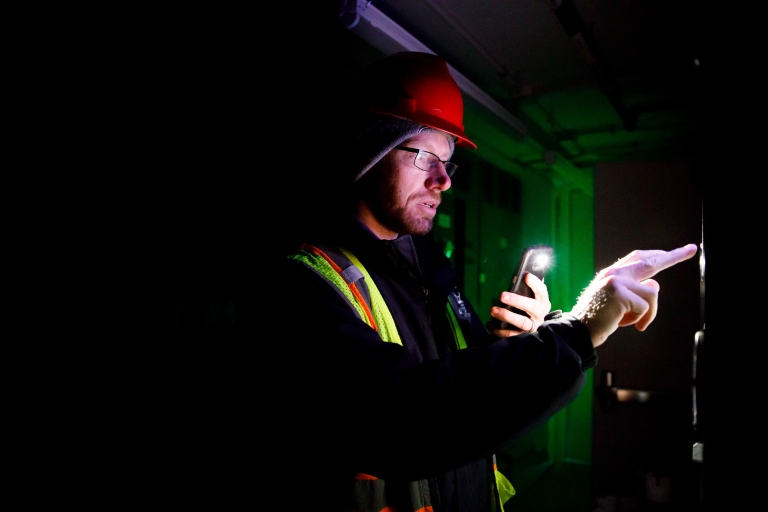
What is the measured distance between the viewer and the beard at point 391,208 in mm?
1512

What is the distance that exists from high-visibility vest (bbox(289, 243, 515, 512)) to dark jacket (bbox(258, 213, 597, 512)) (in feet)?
0.11

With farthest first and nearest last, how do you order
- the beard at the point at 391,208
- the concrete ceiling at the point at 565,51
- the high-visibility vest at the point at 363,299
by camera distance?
the concrete ceiling at the point at 565,51, the beard at the point at 391,208, the high-visibility vest at the point at 363,299

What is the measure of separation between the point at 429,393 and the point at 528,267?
2.43 feet

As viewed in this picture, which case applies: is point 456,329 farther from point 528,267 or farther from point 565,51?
point 565,51

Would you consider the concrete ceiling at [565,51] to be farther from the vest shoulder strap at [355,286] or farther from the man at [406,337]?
the vest shoulder strap at [355,286]

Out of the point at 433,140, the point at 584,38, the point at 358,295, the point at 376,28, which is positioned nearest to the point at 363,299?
the point at 358,295

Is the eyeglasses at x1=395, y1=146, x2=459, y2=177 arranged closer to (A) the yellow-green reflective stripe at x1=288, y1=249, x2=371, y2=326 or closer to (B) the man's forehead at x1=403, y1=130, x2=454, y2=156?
(B) the man's forehead at x1=403, y1=130, x2=454, y2=156

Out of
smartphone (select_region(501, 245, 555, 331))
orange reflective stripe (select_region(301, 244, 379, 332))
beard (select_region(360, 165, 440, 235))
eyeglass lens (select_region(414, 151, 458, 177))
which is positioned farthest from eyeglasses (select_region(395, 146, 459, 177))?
orange reflective stripe (select_region(301, 244, 379, 332))

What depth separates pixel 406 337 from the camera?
4.09 feet

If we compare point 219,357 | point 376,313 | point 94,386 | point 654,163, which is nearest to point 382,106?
point 376,313

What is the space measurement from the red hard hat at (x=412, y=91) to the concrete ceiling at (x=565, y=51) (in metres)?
0.55

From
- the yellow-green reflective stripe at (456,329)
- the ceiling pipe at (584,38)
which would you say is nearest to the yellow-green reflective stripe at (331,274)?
the yellow-green reflective stripe at (456,329)

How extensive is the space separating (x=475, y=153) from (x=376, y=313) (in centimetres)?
371

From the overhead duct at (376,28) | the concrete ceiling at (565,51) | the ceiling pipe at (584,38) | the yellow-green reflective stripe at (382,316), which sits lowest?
the yellow-green reflective stripe at (382,316)
